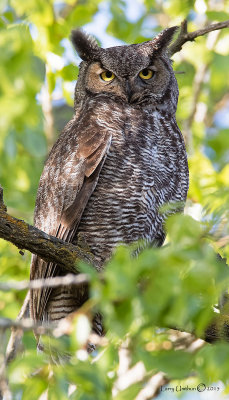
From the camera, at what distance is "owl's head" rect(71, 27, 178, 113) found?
353cm

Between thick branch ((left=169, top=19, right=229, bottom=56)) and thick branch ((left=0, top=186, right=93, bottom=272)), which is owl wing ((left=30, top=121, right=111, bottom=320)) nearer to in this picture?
thick branch ((left=0, top=186, right=93, bottom=272))

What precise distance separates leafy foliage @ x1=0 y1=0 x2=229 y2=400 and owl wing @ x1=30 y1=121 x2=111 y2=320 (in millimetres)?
321

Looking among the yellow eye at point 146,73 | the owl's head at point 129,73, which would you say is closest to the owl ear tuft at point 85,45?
the owl's head at point 129,73

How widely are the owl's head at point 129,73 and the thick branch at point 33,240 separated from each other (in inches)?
50.2

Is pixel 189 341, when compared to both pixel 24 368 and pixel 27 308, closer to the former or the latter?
pixel 27 308

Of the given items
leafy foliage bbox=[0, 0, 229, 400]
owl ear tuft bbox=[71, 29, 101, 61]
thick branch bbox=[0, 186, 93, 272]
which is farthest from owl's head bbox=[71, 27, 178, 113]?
thick branch bbox=[0, 186, 93, 272]

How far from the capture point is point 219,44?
531 cm

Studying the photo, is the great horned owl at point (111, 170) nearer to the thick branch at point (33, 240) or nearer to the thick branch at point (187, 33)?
the thick branch at point (187, 33)

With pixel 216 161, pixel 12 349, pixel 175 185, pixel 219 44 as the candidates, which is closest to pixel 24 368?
pixel 12 349

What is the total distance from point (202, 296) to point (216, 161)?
452cm

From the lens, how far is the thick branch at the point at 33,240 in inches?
97.1

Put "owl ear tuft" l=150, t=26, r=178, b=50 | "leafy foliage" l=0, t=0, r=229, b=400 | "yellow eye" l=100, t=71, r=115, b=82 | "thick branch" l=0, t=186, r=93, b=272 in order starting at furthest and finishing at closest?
1. "owl ear tuft" l=150, t=26, r=178, b=50
2. "yellow eye" l=100, t=71, r=115, b=82
3. "thick branch" l=0, t=186, r=93, b=272
4. "leafy foliage" l=0, t=0, r=229, b=400

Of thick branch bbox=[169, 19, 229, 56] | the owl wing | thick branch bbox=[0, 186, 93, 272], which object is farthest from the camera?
thick branch bbox=[169, 19, 229, 56]

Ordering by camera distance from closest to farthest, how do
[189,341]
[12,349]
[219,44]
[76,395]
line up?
[76,395], [12,349], [189,341], [219,44]
